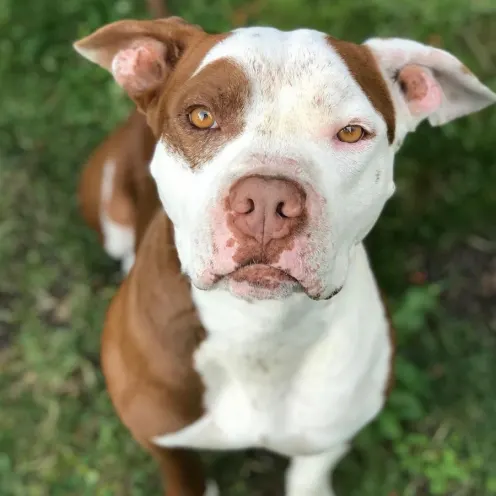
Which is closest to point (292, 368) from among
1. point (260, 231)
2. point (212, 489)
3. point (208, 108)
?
point (260, 231)

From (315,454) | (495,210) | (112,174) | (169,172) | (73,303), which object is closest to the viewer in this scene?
(169,172)

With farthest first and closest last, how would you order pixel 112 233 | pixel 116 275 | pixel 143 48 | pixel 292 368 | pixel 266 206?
1. pixel 116 275
2. pixel 112 233
3. pixel 292 368
4. pixel 143 48
5. pixel 266 206

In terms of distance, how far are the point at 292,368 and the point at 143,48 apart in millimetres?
927

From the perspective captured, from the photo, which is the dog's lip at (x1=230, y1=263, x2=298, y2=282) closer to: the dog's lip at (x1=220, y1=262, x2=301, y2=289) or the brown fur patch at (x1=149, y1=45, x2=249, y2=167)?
the dog's lip at (x1=220, y1=262, x2=301, y2=289)

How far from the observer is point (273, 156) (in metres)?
1.48

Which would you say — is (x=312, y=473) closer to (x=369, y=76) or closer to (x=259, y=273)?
(x=259, y=273)

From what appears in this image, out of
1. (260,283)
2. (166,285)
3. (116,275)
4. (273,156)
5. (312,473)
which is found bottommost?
(312,473)

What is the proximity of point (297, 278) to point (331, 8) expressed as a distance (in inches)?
99.6

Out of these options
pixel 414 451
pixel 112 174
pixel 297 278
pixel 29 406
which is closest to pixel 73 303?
pixel 29 406

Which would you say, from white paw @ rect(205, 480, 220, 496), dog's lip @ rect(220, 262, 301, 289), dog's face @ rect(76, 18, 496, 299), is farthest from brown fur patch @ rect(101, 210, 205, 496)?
white paw @ rect(205, 480, 220, 496)

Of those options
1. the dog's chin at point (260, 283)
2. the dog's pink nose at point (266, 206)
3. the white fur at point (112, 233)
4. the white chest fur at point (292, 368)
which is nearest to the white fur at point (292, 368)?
the white chest fur at point (292, 368)

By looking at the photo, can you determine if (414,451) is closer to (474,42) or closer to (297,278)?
(297,278)

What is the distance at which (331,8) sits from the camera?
370 centimetres

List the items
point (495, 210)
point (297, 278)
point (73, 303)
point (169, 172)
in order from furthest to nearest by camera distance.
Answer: point (495, 210)
point (73, 303)
point (169, 172)
point (297, 278)
